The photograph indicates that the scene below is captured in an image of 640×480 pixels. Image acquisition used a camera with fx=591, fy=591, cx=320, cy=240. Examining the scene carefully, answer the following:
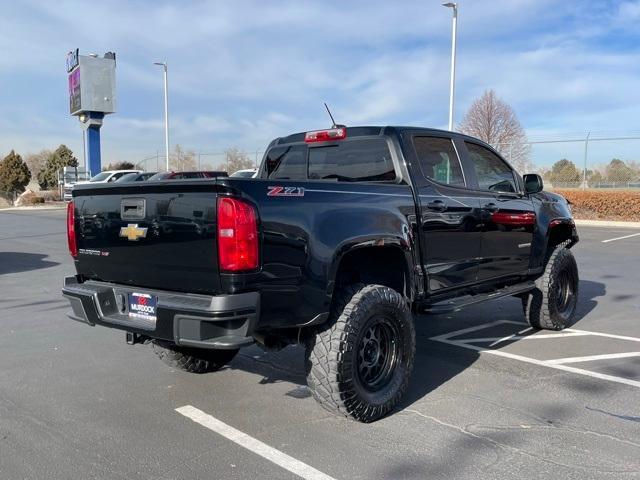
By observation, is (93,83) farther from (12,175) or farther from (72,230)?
(72,230)

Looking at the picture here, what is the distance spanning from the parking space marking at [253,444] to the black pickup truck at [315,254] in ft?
1.65

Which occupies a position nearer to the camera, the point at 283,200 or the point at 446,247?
the point at 283,200

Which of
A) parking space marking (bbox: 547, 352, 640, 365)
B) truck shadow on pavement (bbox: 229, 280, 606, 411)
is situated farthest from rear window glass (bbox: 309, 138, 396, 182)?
parking space marking (bbox: 547, 352, 640, 365)

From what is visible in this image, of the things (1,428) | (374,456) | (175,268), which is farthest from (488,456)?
(1,428)

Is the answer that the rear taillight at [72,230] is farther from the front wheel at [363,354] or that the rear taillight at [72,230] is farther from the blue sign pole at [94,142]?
the blue sign pole at [94,142]

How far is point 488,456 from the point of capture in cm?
342

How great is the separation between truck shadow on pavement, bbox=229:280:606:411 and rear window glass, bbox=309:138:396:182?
166cm

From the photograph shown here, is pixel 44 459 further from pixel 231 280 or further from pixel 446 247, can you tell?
pixel 446 247

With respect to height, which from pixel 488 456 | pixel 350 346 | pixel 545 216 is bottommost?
pixel 488 456

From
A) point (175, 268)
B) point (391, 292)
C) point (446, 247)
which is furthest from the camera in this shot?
point (446, 247)

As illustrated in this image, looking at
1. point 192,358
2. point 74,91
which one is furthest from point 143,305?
point 74,91

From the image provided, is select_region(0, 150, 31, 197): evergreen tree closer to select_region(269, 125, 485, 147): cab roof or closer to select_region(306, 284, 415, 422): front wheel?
select_region(269, 125, 485, 147): cab roof

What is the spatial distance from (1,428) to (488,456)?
3.07 metres

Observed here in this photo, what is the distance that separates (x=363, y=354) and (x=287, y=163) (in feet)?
6.99
